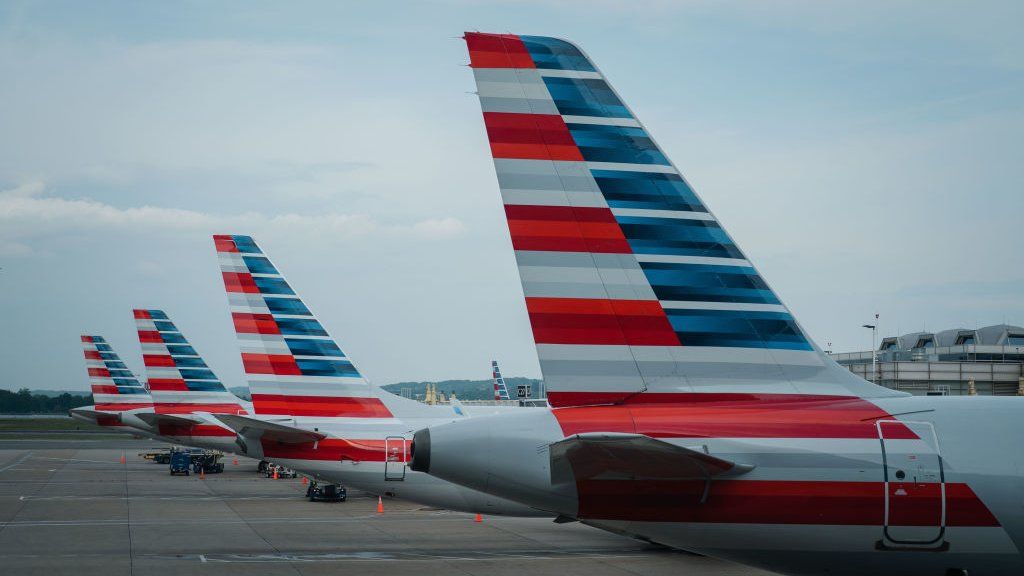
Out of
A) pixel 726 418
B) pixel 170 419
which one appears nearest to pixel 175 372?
pixel 170 419

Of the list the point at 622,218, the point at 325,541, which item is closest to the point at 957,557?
the point at 622,218

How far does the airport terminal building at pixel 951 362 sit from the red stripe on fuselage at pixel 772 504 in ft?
29.7

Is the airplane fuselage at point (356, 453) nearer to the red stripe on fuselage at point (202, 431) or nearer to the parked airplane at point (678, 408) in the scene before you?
the parked airplane at point (678, 408)

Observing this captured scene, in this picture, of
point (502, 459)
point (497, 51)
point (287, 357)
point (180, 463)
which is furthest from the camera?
point (180, 463)

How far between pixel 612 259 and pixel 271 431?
19908 millimetres

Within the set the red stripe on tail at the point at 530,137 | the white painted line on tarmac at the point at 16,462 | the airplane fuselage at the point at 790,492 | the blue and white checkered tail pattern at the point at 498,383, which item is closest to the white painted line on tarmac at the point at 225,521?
the airplane fuselage at the point at 790,492

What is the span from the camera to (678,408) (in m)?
10.5

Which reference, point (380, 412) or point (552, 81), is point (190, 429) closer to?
point (380, 412)

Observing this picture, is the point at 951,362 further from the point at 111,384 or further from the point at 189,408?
the point at 111,384

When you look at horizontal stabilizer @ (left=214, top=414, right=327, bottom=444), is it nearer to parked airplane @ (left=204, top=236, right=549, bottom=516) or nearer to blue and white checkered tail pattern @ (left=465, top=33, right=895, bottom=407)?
parked airplane @ (left=204, top=236, right=549, bottom=516)

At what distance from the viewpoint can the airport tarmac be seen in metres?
21.2

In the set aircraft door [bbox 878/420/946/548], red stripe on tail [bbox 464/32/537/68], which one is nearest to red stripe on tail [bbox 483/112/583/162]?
red stripe on tail [bbox 464/32/537/68]

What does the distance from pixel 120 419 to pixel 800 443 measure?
5620 cm

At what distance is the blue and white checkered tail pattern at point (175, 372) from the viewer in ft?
163
